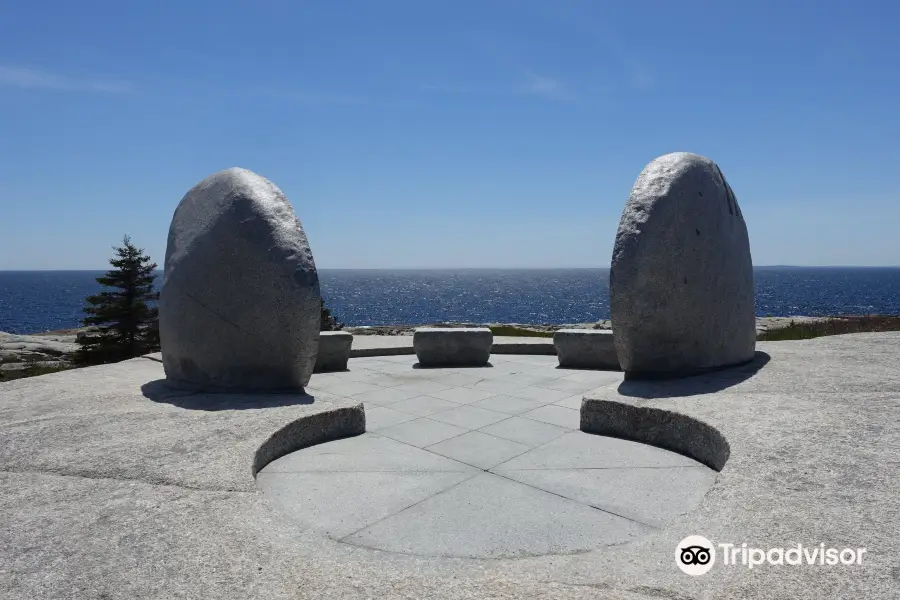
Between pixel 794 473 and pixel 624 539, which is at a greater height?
pixel 794 473

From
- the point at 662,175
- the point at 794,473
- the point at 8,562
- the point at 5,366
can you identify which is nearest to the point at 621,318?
the point at 662,175

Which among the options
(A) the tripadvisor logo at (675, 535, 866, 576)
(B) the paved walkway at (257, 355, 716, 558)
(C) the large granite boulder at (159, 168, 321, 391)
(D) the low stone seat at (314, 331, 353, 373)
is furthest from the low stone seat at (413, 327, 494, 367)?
(A) the tripadvisor logo at (675, 535, 866, 576)

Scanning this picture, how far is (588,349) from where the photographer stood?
427 inches

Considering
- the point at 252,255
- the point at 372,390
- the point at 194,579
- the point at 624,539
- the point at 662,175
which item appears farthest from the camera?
the point at 372,390

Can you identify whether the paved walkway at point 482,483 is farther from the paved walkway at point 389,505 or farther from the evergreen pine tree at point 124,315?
the evergreen pine tree at point 124,315

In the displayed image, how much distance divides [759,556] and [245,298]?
5.87 metres

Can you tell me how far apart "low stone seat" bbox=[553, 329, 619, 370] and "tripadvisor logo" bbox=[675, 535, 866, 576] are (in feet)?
25.0

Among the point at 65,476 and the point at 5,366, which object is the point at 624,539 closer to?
the point at 65,476

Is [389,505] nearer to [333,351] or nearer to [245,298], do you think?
[245,298]

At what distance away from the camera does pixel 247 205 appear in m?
7.29

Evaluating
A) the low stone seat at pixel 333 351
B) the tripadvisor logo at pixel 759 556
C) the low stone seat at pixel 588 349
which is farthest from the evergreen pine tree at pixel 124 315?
the tripadvisor logo at pixel 759 556

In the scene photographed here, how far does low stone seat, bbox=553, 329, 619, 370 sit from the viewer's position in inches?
424

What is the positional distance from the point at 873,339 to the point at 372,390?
8.79 metres

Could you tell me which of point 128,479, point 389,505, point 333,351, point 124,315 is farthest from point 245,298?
point 124,315
